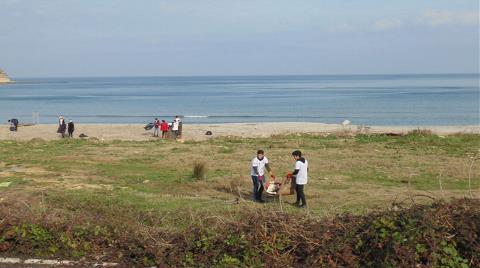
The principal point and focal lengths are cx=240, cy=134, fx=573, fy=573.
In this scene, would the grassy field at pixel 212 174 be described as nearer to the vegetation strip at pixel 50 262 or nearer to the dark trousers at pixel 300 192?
the dark trousers at pixel 300 192

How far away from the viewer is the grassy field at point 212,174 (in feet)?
35.4

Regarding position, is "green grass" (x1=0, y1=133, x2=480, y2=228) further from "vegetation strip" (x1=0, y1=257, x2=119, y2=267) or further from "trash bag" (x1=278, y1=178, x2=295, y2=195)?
"vegetation strip" (x1=0, y1=257, x2=119, y2=267)

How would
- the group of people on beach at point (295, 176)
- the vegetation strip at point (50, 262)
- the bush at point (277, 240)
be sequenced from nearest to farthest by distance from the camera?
the bush at point (277, 240)
the vegetation strip at point (50, 262)
the group of people on beach at point (295, 176)

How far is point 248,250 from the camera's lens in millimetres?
6062

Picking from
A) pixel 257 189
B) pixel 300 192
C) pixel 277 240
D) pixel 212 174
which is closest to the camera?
pixel 277 240

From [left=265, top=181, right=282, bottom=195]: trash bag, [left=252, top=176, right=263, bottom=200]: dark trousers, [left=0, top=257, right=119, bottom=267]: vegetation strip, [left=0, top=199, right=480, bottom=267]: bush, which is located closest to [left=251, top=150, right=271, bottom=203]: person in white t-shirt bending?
[left=252, top=176, right=263, bottom=200]: dark trousers

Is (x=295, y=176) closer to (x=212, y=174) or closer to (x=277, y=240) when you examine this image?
(x=212, y=174)

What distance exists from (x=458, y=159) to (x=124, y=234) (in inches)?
672

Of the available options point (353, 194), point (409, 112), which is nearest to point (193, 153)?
point (353, 194)

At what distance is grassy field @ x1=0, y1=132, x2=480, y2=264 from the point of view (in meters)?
10.8

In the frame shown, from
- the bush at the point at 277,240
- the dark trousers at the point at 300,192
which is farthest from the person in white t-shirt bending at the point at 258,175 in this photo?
the bush at the point at 277,240

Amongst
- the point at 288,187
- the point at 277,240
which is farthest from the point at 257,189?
the point at 277,240

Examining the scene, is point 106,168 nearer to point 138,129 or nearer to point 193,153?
point 193,153

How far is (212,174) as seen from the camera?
697 inches
